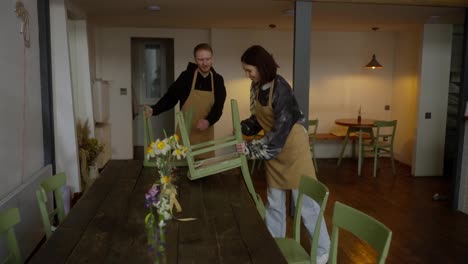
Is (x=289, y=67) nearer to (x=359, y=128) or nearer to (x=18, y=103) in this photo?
(x=359, y=128)

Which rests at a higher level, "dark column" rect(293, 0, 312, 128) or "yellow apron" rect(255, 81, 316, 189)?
"dark column" rect(293, 0, 312, 128)

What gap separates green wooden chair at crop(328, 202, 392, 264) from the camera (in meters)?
1.48

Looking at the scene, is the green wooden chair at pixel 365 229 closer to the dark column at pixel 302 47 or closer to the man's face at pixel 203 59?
the man's face at pixel 203 59

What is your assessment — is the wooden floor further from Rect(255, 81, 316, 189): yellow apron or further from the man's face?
the man's face

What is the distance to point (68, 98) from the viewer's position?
4.11 meters

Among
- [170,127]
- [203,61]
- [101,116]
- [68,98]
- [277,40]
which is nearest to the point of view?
[203,61]

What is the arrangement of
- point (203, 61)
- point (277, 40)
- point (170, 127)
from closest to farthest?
point (203, 61)
point (277, 40)
point (170, 127)

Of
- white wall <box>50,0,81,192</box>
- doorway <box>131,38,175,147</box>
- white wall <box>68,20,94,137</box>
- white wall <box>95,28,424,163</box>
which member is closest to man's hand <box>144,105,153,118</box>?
white wall <box>50,0,81,192</box>

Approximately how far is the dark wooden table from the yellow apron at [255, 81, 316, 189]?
1.45 ft

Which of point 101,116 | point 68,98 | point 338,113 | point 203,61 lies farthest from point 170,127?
point 203,61

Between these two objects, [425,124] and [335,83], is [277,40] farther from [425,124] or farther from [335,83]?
[425,124]

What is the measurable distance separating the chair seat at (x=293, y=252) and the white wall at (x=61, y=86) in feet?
8.94

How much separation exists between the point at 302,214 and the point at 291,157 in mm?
384

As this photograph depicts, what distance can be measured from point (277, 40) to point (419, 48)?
2135 mm
